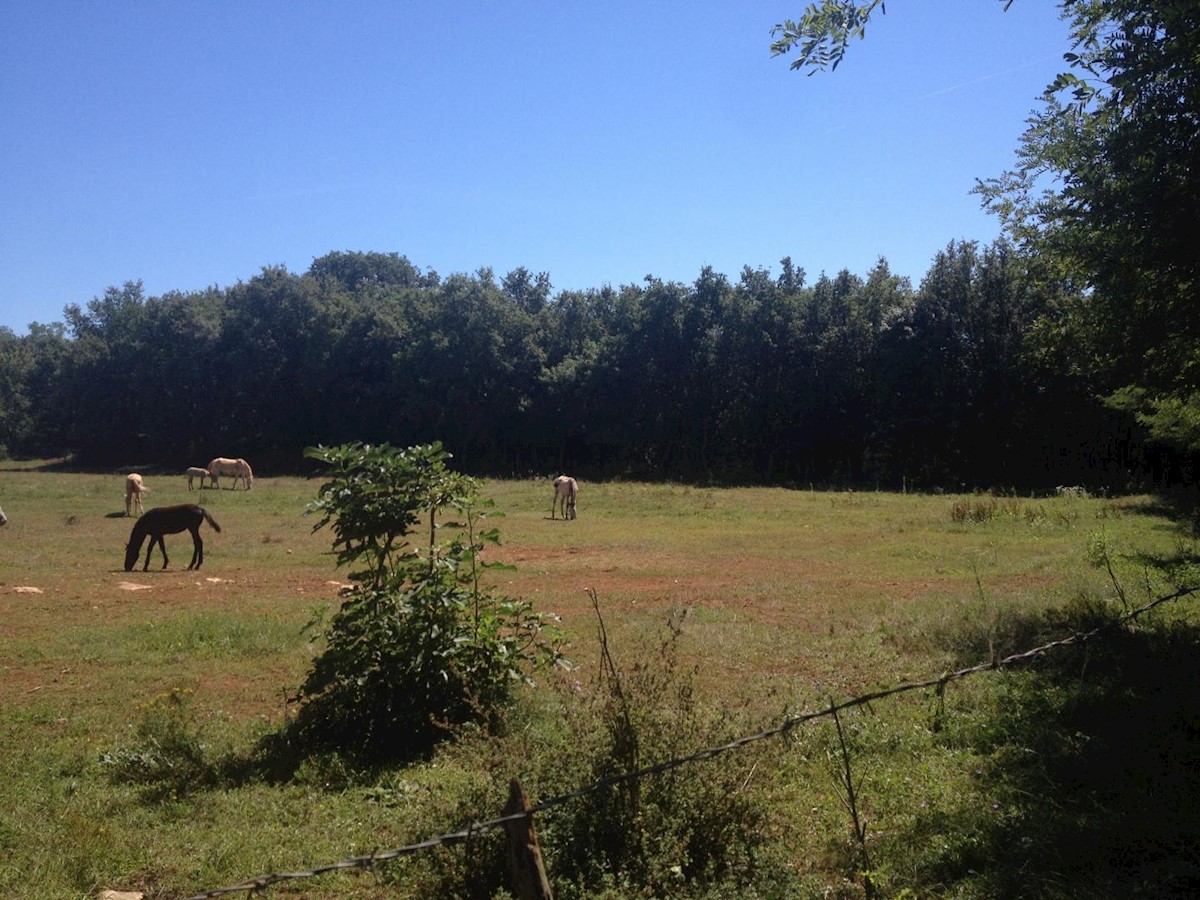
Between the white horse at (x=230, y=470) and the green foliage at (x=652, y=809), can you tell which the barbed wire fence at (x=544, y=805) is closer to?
the green foliage at (x=652, y=809)

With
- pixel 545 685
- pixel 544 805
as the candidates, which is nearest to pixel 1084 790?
pixel 544 805

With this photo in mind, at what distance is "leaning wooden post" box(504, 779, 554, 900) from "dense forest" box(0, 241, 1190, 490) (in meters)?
24.7

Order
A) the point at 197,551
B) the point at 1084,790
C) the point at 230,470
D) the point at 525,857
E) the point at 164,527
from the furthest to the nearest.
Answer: the point at 230,470 < the point at 197,551 < the point at 164,527 < the point at 1084,790 < the point at 525,857

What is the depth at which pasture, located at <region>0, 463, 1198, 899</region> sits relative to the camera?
15.2 ft

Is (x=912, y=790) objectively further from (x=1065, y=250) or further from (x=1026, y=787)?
(x=1065, y=250)

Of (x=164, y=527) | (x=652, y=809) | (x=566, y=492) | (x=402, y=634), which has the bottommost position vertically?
(x=652, y=809)

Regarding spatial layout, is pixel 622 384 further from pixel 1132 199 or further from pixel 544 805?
pixel 544 805

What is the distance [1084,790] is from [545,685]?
14.8ft

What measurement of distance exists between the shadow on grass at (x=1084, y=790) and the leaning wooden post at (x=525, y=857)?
2.19m

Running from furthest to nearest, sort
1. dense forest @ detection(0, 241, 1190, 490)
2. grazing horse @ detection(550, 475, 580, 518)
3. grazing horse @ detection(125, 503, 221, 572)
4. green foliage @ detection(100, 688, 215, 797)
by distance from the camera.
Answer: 1. dense forest @ detection(0, 241, 1190, 490)
2. grazing horse @ detection(550, 475, 580, 518)
3. grazing horse @ detection(125, 503, 221, 572)
4. green foliage @ detection(100, 688, 215, 797)

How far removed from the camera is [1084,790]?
504 cm

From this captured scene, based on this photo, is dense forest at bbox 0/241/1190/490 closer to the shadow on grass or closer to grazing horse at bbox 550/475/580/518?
grazing horse at bbox 550/475/580/518

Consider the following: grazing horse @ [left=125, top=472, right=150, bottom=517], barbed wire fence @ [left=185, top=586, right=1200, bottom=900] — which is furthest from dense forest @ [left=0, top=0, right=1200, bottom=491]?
A: grazing horse @ [left=125, top=472, right=150, bottom=517]

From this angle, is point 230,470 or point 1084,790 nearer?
point 1084,790
